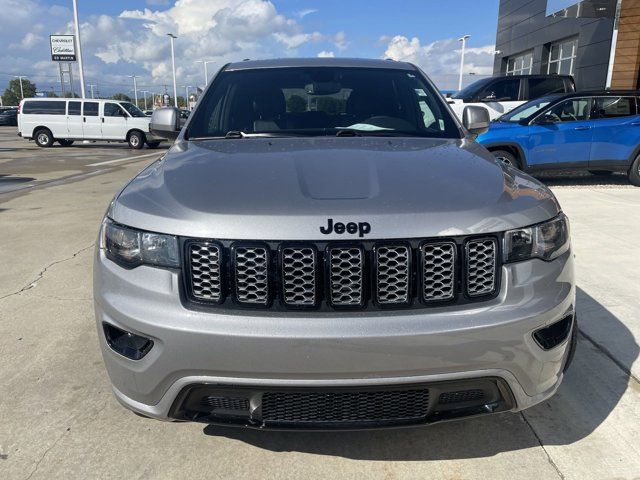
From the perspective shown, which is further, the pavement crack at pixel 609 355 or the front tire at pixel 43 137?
the front tire at pixel 43 137

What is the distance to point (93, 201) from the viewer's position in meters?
Result: 8.48

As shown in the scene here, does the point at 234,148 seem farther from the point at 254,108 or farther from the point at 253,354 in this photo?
the point at 253,354

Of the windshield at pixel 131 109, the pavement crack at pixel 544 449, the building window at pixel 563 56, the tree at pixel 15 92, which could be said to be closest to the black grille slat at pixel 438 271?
the pavement crack at pixel 544 449

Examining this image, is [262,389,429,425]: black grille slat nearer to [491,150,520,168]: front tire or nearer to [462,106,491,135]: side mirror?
[462,106,491,135]: side mirror

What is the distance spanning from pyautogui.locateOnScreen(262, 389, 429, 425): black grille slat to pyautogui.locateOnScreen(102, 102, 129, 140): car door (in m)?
21.2

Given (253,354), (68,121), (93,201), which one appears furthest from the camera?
(68,121)

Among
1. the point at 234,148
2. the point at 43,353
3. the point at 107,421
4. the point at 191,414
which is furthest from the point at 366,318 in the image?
the point at 43,353

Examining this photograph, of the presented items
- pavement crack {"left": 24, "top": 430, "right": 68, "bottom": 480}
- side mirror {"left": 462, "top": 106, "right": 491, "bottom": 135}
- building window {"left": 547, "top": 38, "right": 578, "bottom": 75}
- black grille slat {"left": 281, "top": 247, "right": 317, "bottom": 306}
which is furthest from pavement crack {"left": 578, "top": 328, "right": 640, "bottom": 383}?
building window {"left": 547, "top": 38, "right": 578, "bottom": 75}

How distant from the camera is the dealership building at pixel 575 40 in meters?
16.9

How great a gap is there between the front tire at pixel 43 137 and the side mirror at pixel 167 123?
21.1 metres

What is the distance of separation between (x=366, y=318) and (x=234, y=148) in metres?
1.25

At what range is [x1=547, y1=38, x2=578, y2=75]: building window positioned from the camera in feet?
73.7

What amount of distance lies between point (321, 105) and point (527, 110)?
762 cm

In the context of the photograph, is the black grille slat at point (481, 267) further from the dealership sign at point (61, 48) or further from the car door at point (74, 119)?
the dealership sign at point (61, 48)
